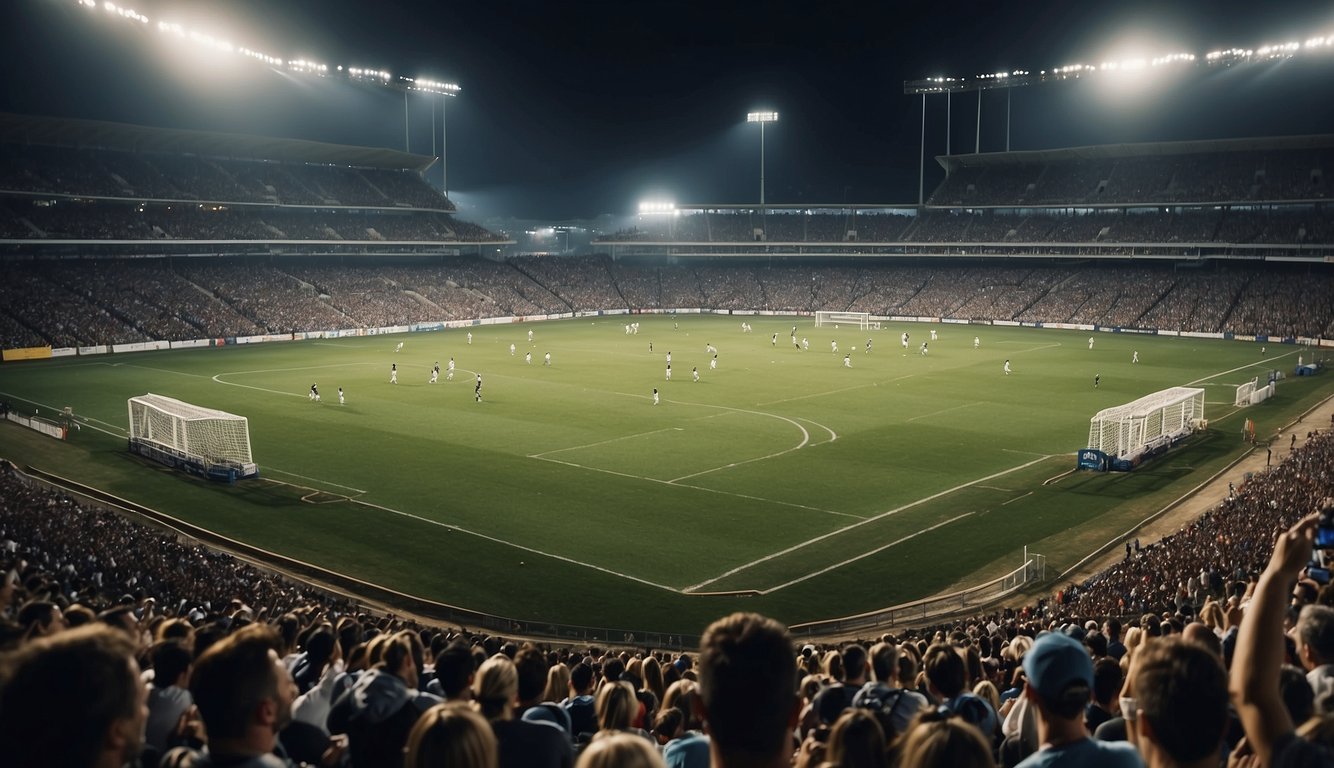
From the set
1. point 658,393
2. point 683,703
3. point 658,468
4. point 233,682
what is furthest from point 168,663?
point 658,393

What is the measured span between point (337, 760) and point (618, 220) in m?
156

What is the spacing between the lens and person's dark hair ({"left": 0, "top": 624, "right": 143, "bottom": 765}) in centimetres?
345

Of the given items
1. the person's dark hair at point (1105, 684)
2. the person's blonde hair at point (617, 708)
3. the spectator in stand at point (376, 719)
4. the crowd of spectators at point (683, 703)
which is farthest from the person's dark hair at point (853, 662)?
the spectator in stand at point (376, 719)

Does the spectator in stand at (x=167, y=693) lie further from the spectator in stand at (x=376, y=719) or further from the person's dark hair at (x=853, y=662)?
the person's dark hair at (x=853, y=662)

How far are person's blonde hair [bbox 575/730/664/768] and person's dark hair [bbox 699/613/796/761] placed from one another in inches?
22.8

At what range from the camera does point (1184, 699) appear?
3.93m

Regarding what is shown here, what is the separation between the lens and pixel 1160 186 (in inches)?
3952

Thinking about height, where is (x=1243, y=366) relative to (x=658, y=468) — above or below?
above

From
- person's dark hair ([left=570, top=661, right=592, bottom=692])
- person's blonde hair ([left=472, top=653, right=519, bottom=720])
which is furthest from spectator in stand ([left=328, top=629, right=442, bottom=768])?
person's dark hair ([left=570, top=661, right=592, bottom=692])

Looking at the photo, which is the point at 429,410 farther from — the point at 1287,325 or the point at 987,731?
the point at 1287,325

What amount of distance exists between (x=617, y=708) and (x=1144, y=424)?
37482 millimetres

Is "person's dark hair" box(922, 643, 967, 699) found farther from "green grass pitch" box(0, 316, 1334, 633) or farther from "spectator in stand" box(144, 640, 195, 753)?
"green grass pitch" box(0, 316, 1334, 633)

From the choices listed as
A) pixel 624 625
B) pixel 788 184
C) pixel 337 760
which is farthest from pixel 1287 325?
pixel 337 760

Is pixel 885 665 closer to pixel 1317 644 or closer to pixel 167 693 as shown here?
pixel 1317 644
